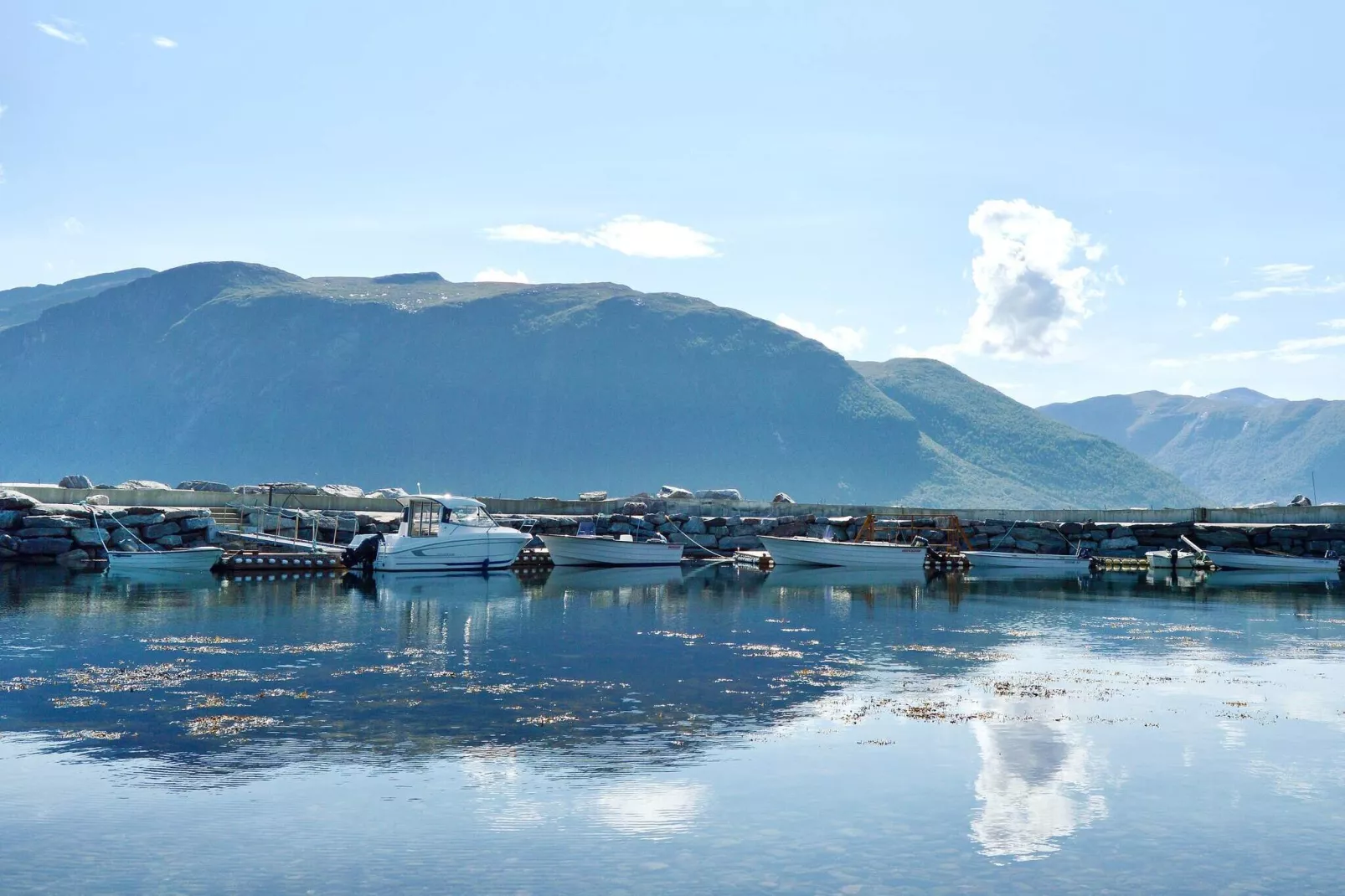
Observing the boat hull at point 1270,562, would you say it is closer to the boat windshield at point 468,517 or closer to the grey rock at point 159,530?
the boat windshield at point 468,517

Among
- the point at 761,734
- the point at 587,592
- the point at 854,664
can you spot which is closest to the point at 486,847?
the point at 761,734

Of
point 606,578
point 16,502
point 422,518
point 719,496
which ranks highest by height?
point 719,496

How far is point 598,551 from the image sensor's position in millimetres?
70125

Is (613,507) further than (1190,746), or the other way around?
(613,507)

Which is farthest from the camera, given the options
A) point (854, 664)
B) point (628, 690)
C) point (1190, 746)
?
point (854, 664)

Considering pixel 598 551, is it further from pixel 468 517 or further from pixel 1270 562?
pixel 1270 562

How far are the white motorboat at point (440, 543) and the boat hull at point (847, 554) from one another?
19040 mm

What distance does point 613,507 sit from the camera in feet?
277

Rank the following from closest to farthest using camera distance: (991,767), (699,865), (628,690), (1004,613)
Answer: (699,865)
(991,767)
(628,690)
(1004,613)

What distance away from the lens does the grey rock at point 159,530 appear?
212 feet

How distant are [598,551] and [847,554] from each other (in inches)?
590

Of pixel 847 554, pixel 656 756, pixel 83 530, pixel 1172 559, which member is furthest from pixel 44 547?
pixel 1172 559

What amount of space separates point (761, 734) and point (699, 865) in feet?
25.4

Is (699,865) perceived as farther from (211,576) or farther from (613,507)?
(613,507)
